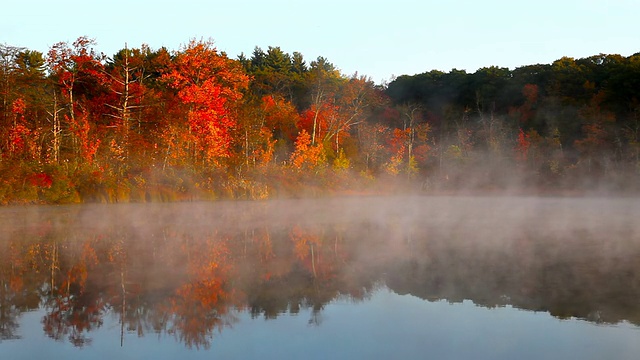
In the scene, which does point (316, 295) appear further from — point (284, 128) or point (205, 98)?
point (284, 128)

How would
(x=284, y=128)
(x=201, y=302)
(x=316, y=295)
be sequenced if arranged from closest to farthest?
(x=201, y=302)
(x=316, y=295)
(x=284, y=128)

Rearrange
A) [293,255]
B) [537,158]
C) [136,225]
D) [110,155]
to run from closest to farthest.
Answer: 1. [293,255]
2. [136,225]
3. [110,155]
4. [537,158]

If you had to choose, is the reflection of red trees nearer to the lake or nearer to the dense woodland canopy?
the lake

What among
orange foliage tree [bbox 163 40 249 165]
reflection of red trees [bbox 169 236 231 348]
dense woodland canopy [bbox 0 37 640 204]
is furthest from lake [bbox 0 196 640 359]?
orange foliage tree [bbox 163 40 249 165]

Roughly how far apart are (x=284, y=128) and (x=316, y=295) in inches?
1857

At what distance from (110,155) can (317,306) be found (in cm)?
2752

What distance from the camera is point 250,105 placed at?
46.4 meters

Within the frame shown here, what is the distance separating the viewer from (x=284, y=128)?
182 ft

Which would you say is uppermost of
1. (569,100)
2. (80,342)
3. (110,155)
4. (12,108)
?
(569,100)

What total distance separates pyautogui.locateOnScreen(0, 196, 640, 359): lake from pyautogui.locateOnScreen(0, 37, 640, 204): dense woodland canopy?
609 inches

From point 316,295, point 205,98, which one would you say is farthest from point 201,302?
point 205,98

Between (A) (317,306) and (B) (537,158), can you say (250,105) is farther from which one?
(A) (317,306)

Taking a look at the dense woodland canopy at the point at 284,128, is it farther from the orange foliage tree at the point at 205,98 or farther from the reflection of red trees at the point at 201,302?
the reflection of red trees at the point at 201,302

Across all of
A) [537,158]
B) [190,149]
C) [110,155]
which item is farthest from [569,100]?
[110,155]
